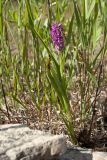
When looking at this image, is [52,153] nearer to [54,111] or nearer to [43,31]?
[54,111]

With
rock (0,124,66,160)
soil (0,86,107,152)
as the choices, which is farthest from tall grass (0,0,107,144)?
rock (0,124,66,160)

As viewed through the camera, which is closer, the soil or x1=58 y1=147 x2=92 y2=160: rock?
x1=58 y1=147 x2=92 y2=160: rock

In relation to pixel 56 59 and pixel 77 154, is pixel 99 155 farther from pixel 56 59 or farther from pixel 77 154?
pixel 56 59

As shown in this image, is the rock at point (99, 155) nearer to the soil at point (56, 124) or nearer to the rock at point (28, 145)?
the soil at point (56, 124)

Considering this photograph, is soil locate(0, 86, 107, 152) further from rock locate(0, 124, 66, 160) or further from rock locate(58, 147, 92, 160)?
rock locate(0, 124, 66, 160)

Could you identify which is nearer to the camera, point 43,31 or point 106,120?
point 43,31

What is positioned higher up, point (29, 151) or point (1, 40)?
point (1, 40)

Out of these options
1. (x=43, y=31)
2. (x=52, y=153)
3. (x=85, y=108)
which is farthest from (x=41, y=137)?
(x=43, y=31)

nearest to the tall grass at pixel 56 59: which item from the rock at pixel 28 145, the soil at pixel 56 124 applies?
the soil at pixel 56 124
